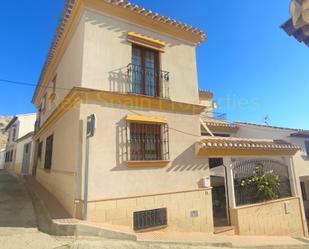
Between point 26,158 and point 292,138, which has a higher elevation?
point 292,138

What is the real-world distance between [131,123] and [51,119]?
537cm

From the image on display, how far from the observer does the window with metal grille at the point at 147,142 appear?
8.37m

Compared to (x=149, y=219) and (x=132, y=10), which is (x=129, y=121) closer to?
(x=149, y=219)

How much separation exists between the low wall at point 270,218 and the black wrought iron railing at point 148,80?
20.9ft

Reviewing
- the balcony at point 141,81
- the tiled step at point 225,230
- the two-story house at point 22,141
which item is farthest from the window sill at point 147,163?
the two-story house at point 22,141

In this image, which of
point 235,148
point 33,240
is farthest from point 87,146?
point 235,148

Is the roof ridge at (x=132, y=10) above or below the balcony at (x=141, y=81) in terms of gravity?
above

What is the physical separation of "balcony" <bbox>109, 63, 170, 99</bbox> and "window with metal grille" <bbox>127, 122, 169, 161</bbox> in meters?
1.36

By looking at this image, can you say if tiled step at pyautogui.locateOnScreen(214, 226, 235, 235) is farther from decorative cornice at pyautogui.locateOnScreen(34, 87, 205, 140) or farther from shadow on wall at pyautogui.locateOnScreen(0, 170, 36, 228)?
shadow on wall at pyautogui.locateOnScreen(0, 170, 36, 228)

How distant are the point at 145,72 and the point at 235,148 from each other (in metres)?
5.63

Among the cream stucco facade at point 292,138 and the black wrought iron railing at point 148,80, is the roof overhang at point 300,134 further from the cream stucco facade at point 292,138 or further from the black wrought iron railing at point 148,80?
the black wrought iron railing at point 148,80

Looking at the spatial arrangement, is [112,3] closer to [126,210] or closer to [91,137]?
[91,137]

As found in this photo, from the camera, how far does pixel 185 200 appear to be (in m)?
8.99

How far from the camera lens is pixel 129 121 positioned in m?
8.31
